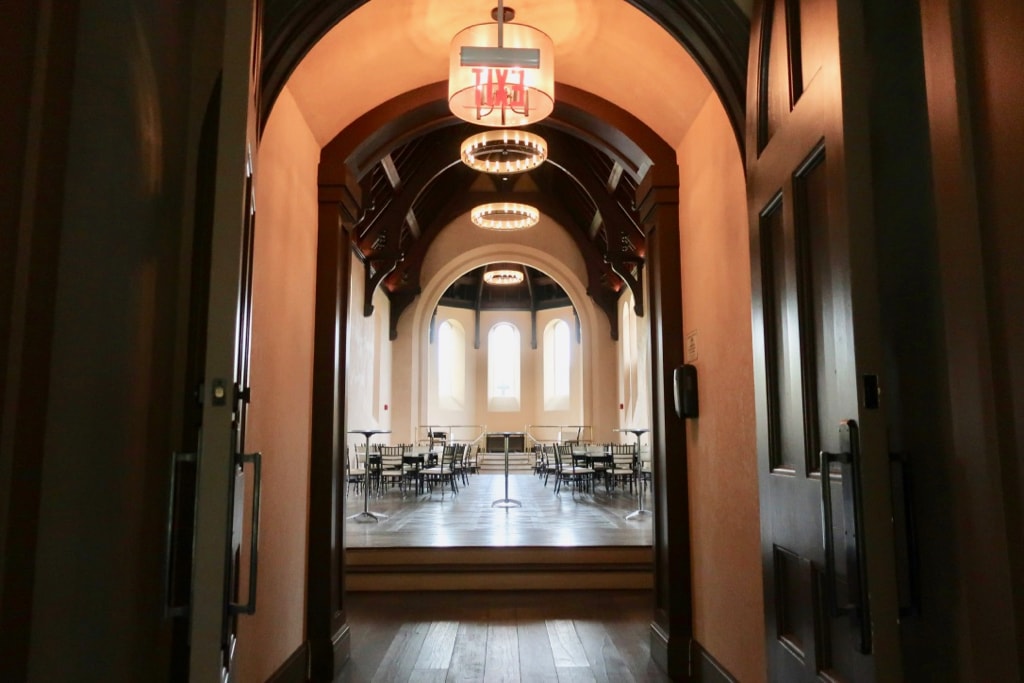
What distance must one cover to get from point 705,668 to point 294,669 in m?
1.93

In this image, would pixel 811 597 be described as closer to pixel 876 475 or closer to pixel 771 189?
pixel 876 475

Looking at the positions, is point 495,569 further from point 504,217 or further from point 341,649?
point 504,217

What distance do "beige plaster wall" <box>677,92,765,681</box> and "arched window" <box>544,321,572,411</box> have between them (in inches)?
613

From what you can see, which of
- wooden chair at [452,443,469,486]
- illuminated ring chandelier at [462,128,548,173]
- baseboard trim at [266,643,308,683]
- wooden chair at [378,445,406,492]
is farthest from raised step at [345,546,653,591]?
wooden chair at [452,443,469,486]

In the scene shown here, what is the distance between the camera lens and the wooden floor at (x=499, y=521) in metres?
6.23

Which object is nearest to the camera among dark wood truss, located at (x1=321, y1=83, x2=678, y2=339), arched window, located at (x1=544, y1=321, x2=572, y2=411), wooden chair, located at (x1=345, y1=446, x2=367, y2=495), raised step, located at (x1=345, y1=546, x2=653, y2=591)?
dark wood truss, located at (x1=321, y1=83, x2=678, y2=339)

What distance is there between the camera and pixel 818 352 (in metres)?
1.67

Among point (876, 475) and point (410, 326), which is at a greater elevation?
point (410, 326)

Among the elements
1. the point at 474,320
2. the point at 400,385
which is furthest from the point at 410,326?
the point at 474,320

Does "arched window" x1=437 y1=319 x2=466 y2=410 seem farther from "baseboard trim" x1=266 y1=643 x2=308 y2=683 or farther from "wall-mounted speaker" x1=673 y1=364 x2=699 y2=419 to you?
"wall-mounted speaker" x1=673 y1=364 x2=699 y2=419

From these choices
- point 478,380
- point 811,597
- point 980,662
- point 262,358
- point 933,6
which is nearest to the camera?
point 980,662

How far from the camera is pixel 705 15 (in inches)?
107

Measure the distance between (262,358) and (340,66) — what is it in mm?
1494

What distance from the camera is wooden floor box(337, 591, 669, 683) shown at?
12.4 feet
